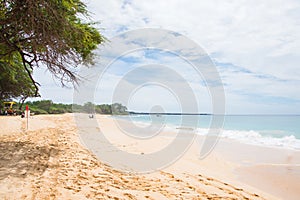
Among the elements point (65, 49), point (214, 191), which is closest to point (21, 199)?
point (214, 191)

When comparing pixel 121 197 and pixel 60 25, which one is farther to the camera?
pixel 60 25

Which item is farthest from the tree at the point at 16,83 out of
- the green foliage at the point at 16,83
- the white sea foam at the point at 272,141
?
the white sea foam at the point at 272,141

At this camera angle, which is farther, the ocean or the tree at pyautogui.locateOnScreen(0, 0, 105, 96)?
the ocean

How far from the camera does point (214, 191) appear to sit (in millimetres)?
4492

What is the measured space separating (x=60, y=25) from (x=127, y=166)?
4387 mm

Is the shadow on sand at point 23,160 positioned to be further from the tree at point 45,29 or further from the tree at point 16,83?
the tree at point 16,83

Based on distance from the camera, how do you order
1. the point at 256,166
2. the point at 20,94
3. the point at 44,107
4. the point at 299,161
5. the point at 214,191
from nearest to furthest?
the point at 214,191
the point at 256,166
the point at 299,161
the point at 20,94
the point at 44,107

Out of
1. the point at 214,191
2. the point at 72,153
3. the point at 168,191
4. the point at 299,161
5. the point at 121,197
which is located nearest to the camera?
the point at 121,197

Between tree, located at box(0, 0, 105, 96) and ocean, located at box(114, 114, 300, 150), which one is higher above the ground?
tree, located at box(0, 0, 105, 96)

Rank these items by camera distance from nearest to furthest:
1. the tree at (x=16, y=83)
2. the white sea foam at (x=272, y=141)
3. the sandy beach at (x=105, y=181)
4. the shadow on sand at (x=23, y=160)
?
the sandy beach at (x=105, y=181) → the shadow on sand at (x=23, y=160) → the white sea foam at (x=272, y=141) → the tree at (x=16, y=83)

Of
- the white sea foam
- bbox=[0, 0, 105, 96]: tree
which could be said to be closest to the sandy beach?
bbox=[0, 0, 105, 96]: tree

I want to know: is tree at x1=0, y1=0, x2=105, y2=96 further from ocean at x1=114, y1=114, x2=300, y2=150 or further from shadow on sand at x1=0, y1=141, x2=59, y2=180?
ocean at x1=114, y1=114, x2=300, y2=150

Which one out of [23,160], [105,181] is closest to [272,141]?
[105,181]

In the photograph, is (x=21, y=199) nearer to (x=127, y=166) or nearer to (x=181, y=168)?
(x=127, y=166)
